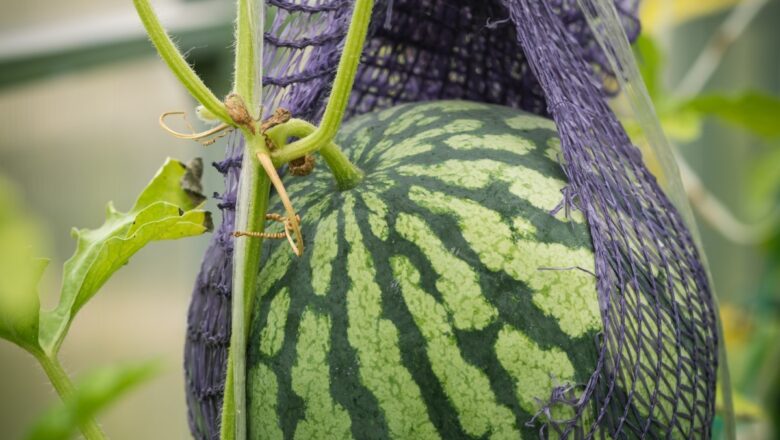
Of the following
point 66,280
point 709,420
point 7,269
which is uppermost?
point 66,280

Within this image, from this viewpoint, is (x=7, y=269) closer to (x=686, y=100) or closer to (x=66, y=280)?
(x=66, y=280)

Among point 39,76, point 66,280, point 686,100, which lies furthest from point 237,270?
point 39,76

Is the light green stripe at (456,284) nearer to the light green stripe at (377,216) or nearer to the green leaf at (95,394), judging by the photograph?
the light green stripe at (377,216)

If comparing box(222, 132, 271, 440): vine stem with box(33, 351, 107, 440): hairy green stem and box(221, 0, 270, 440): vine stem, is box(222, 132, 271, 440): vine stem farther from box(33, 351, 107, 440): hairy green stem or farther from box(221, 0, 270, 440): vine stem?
box(33, 351, 107, 440): hairy green stem

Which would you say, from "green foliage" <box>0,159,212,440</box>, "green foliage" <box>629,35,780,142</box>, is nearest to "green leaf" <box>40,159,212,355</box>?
"green foliage" <box>0,159,212,440</box>

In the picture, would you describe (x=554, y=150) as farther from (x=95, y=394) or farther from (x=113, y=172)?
(x=113, y=172)

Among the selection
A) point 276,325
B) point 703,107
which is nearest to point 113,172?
point 703,107
